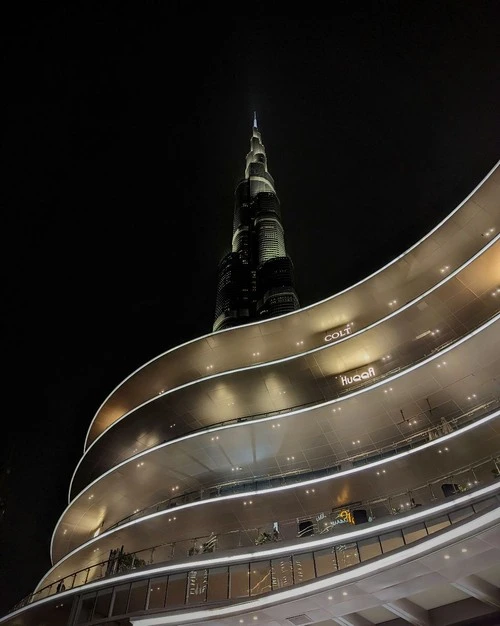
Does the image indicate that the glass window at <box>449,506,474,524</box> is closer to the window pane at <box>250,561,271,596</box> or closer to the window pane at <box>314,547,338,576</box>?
the window pane at <box>314,547,338,576</box>

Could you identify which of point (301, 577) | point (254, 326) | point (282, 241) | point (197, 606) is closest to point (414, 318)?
point (254, 326)

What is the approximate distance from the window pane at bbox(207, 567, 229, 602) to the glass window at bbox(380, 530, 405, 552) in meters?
6.78

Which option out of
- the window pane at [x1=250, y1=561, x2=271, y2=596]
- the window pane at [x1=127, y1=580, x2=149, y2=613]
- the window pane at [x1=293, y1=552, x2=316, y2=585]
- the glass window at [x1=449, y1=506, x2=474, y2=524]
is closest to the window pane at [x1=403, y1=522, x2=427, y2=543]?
the glass window at [x1=449, y1=506, x2=474, y2=524]

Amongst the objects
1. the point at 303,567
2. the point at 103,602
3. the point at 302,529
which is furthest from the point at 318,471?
the point at 103,602

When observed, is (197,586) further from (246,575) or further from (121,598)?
(121,598)

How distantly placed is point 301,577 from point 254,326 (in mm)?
20350

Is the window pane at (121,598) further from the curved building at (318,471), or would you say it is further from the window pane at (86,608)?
the window pane at (86,608)

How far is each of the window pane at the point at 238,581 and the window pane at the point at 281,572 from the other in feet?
4.23

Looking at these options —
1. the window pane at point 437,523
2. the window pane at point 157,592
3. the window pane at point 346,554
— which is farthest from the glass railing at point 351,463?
the window pane at point 346,554

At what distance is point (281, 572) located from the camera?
19.3 meters

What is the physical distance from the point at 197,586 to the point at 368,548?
7.64 m

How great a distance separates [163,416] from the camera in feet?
119

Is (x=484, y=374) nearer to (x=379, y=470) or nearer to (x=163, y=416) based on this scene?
(x=379, y=470)

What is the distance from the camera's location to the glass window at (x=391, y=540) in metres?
17.4
